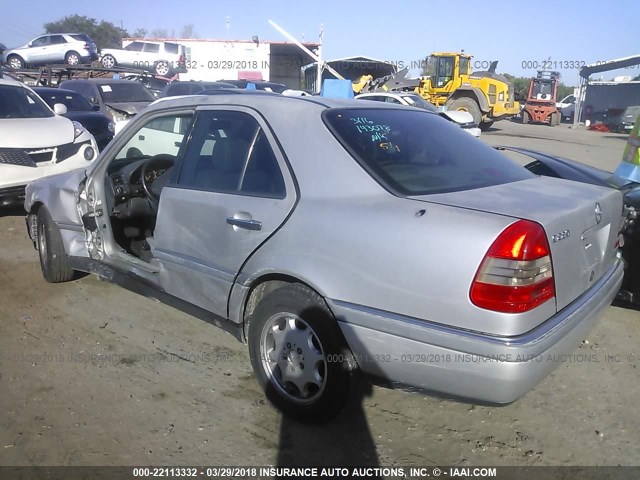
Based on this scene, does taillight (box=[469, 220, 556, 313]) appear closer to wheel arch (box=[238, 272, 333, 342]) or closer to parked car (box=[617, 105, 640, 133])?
wheel arch (box=[238, 272, 333, 342])

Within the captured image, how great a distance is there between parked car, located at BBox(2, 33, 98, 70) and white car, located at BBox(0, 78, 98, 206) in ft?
65.0

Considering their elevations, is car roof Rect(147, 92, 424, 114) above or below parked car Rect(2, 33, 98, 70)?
below

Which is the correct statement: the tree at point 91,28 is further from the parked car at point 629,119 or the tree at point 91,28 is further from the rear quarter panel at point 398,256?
the rear quarter panel at point 398,256

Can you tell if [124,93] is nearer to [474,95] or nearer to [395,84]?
[395,84]

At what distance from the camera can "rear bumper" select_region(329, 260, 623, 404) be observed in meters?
2.21

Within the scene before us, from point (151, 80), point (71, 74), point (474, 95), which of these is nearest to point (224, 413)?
point (71, 74)

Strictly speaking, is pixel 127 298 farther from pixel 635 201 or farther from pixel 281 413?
pixel 635 201

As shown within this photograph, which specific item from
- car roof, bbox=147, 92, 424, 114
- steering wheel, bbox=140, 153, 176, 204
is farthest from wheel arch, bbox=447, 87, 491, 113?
car roof, bbox=147, 92, 424, 114

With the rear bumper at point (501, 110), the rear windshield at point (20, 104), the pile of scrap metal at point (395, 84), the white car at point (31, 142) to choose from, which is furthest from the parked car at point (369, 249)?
the pile of scrap metal at point (395, 84)

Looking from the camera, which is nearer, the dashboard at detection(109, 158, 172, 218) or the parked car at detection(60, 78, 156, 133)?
the dashboard at detection(109, 158, 172, 218)

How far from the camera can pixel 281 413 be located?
9.68 ft

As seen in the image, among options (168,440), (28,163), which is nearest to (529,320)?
(168,440)

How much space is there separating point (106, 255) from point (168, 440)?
5.69 feet

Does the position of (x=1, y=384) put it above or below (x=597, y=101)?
below
